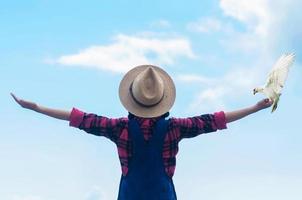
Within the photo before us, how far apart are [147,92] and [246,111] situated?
1.12 metres

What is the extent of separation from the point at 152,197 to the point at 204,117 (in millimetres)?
1079

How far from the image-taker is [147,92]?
20.7 metres

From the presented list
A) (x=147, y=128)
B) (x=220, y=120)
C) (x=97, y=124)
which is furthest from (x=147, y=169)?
(x=220, y=120)

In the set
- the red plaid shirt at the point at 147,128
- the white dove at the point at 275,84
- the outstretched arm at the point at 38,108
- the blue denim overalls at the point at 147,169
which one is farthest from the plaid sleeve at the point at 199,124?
the outstretched arm at the point at 38,108

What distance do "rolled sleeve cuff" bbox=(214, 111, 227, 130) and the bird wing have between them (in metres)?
0.65

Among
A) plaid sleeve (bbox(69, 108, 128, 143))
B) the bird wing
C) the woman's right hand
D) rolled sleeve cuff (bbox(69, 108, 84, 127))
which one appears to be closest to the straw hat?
plaid sleeve (bbox(69, 108, 128, 143))

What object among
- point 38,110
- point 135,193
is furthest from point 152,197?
point 38,110

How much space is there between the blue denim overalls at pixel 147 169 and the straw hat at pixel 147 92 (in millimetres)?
145

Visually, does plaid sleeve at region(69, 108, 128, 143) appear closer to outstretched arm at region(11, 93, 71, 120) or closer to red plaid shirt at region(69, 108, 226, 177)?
red plaid shirt at region(69, 108, 226, 177)

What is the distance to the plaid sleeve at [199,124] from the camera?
20828mm

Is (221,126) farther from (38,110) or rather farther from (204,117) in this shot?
(38,110)

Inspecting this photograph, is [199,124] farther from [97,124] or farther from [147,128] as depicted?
[97,124]

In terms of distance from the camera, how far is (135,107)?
20.8 metres

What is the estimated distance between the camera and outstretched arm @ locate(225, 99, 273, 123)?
20625 millimetres
